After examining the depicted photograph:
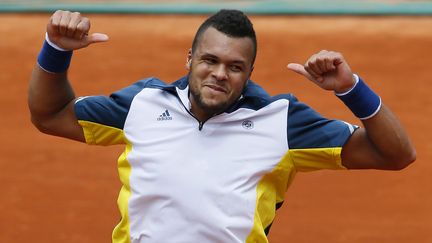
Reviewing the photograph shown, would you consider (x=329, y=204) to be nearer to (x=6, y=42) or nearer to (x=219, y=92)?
(x=219, y=92)

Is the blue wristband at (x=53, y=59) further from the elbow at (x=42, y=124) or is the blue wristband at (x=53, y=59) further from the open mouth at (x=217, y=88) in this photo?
the open mouth at (x=217, y=88)

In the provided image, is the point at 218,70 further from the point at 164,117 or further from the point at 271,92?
the point at 271,92

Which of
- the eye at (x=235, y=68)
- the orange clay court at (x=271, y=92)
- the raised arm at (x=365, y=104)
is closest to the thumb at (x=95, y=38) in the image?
the eye at (x=235, y=68)

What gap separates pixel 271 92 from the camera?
791cm

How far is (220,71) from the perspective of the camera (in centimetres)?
382

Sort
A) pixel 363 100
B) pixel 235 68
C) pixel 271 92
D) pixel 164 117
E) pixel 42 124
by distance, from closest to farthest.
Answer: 1. pixel 363 100
2. pixel 235 68
3. pixel 164 117
4. pixel 42 124
5. pixel 271 92

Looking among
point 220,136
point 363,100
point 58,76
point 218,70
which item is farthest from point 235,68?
point 58,76

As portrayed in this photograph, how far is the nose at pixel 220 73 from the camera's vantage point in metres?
3.80

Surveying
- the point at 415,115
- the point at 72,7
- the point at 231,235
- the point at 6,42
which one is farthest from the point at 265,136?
the point at 72,7

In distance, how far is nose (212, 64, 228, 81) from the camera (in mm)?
3803

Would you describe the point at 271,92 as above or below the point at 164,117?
below

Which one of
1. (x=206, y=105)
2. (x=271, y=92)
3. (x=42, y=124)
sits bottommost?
(x=271, y=92)

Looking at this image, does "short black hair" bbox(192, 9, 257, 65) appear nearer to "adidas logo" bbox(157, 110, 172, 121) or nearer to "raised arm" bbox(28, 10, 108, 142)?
"adidas logo" bbox(157, 110, 172, 121)

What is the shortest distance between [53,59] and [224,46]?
25.7 inches
